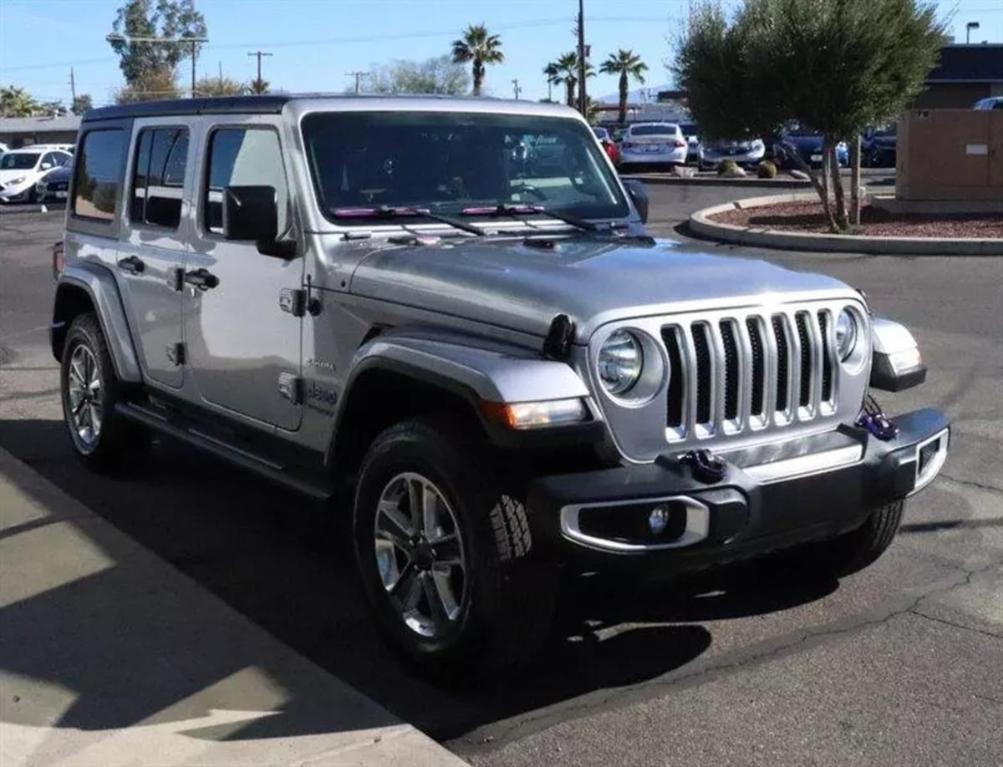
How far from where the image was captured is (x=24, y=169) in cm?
3800

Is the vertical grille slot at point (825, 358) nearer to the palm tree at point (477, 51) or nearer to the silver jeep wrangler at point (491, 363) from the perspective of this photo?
the silver jeep wrangler at point (491, 363)

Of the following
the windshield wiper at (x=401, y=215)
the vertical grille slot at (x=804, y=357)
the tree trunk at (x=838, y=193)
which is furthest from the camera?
the tree trunk at (x=838, y=193)

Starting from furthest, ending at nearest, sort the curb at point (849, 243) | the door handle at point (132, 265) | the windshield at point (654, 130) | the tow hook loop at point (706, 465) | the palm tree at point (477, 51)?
the palm tree at point (477, 51) < the windshield at point (654, 130) < the curb at point (849, 243) < the door handle at point (132, 265) < the tow hook loop at point (706, 465)

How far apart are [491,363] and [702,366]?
701 millimetres

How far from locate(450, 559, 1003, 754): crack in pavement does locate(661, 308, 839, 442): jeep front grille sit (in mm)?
851

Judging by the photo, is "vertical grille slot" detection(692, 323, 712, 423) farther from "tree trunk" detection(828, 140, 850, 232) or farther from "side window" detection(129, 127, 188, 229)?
"tree trunk" detection(828, 140, 850, 232)

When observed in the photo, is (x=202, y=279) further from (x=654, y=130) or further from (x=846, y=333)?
(x=654, y=130)

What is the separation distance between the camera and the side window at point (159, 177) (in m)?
6.36

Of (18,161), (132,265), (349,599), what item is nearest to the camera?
(349,599)

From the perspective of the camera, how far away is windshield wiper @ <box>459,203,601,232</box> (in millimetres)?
5645

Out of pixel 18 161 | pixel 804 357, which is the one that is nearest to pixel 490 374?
pixel 804 357

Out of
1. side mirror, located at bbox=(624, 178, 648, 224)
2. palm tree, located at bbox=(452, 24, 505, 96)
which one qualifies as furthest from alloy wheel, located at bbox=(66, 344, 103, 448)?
palm tree, located at bbox=(452, 24, 505, 96)

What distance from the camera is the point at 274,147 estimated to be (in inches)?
221

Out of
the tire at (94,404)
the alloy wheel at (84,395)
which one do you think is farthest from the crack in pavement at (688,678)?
the alloy wheel at (84,395)
